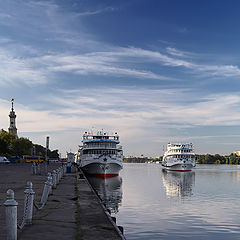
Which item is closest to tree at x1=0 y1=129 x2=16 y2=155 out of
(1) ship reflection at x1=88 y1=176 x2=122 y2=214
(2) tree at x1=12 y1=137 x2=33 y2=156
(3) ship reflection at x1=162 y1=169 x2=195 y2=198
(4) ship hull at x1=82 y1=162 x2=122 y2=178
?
(2) tree at x1=12 y1=137 x2=33 y2=156

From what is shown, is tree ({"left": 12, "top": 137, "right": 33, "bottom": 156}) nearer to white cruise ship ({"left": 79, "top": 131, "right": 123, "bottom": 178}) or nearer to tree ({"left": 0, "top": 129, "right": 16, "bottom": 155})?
tree ({"left": 0, "top": 129, "right": 16, "bottom": 155})

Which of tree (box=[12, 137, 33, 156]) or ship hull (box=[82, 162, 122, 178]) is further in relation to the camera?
tree (box=[12, 137, 33, 156])

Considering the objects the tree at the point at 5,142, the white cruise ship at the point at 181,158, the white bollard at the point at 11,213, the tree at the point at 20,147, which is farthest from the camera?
the tree at the point at 20,147

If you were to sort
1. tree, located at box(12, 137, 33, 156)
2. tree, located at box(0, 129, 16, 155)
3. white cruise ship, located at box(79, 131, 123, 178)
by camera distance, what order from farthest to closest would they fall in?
tree, located at box(12, 137, 33, 156)
tree, located at box(0, 129, 16, 155)
white cruise ship, located at box(79, 131, 123, 178)

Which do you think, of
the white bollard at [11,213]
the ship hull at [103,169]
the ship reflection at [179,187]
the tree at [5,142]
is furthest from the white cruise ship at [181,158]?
the white bollard at [11,213]

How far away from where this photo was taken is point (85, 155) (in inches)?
2525

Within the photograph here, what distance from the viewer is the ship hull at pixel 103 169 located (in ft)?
198

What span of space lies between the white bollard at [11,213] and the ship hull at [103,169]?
52.0 meters

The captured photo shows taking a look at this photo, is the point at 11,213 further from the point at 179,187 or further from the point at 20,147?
the point at 20,147

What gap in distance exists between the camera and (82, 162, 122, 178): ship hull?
60.4 m

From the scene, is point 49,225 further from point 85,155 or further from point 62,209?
point 85,155

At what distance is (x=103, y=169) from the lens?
60281 millimetres

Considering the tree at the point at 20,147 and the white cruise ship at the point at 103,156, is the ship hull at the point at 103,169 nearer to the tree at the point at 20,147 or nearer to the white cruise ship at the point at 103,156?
the white cruise ship at the point at 103,156

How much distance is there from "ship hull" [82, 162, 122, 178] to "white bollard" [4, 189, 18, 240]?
5201 cm
